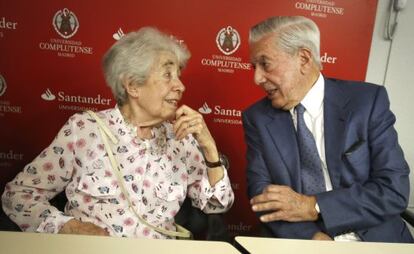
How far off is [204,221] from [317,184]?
56 centimetres

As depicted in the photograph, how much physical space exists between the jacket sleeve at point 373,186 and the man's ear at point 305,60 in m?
0.34

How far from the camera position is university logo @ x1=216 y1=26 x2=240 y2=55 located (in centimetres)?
238

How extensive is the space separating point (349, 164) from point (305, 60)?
0.53 metres

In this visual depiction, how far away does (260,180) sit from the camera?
5.62ft

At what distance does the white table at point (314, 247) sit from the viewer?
996 mm

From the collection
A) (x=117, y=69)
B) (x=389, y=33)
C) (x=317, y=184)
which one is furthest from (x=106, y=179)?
(x=389, y=33)

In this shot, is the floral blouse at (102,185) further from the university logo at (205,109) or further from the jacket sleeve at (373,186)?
the university logo at (205,109)

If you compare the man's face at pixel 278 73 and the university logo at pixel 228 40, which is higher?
the university logo at pixel 228 40

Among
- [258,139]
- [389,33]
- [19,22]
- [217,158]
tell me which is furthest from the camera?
[389,33]

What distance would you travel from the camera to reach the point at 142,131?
1677 mm

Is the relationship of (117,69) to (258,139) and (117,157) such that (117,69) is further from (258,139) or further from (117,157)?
(258,139)

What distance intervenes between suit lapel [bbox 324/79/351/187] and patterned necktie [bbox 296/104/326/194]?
50 mm

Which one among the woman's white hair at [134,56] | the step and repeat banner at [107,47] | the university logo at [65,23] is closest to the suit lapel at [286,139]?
the woman's white hair at [134,56]

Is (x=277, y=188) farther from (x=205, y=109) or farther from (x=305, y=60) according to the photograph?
(x=205, y=109)
